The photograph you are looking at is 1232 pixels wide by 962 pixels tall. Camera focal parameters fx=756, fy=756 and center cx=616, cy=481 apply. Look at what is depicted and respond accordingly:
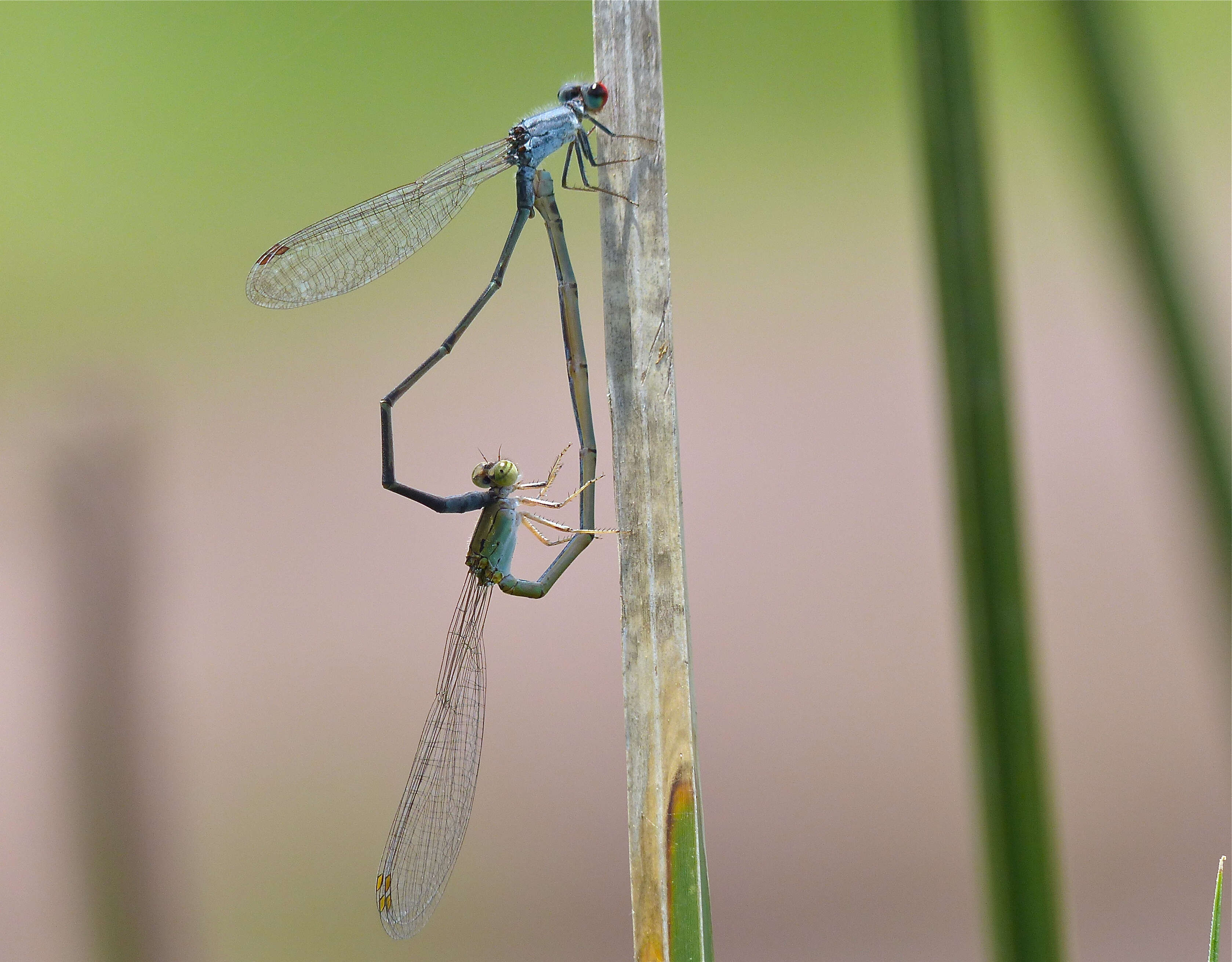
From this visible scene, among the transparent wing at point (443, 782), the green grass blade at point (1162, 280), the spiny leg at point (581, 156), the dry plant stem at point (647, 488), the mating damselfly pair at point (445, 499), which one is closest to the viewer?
the green grass blade at point (1162, 280)

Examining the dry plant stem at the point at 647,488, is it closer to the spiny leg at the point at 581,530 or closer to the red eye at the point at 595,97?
the red eye at the point at 595,97

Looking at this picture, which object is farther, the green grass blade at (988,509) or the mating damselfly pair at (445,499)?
the mating damselfly pair at (445,499)

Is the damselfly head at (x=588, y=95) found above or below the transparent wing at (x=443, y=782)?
above

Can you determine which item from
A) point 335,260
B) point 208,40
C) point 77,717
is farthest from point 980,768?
point 208,40

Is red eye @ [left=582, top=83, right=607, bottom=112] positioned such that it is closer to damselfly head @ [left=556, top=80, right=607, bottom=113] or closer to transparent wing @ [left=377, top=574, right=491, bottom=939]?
damselfly head @ [left=556, top=80, right=607, bottom=113]

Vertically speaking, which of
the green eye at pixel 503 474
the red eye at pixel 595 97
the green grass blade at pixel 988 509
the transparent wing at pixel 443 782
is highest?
the red eye at pixel 595 97

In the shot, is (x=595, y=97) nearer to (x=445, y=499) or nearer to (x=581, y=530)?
(x=581, y=530)

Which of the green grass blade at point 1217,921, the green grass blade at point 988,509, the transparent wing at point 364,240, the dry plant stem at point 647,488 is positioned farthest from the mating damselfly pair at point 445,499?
the green grass blade at point 988,509

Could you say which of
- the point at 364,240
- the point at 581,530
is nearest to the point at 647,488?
the point at 581,530

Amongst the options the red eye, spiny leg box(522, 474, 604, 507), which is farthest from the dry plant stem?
spiny leg box(522, 474, 604, 507)
